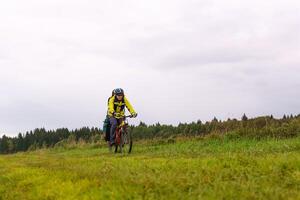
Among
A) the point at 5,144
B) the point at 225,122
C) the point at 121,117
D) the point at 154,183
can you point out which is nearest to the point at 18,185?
the point at 154,183

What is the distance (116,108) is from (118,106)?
0.38 feet

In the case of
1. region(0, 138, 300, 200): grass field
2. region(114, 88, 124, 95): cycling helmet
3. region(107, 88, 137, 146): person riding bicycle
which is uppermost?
region(114, 88, 124, 95): cycling helmet

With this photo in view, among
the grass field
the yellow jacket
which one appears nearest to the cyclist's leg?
the yellow jacket

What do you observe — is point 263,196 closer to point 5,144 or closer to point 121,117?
point 121,117

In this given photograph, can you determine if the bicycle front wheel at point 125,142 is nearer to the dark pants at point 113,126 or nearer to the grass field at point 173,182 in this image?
the dark pants at point 113,126

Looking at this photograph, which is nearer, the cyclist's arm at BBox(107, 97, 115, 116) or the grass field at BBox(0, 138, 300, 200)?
the grass field at BBox(0, 138, 300, 200)

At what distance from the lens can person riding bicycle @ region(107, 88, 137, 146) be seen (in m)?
19.1

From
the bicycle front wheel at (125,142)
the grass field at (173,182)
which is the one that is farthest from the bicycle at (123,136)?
the grass field at (173,182)

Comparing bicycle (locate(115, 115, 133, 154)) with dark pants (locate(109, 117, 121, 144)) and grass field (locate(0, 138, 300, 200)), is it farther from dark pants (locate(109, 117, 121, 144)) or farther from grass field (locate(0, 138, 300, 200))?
A: grass field (locate(0, 138, 300, 200))

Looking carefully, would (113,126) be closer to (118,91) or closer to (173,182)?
(118,91)

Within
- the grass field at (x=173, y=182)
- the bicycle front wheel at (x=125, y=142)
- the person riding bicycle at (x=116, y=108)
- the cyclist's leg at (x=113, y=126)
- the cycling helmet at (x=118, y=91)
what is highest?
the cycling helmet at (x=118, y=91)

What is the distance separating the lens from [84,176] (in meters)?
→ 9.58

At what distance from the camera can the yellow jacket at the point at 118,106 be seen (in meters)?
19.1

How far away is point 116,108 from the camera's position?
19.3 metres
